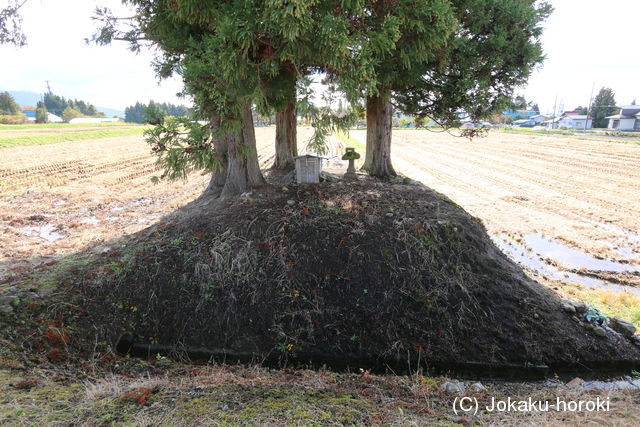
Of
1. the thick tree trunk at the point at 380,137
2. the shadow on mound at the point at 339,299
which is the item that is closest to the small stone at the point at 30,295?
the shadow on mound at the point at 339,299

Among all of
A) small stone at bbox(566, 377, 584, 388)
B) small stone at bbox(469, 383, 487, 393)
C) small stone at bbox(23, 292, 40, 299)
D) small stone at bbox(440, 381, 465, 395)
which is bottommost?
small stone at bbox(566, 377, 584, 388)

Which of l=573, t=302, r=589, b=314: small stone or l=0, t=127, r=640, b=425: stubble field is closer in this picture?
l=0, t=127, r=640, b=425: stubble field

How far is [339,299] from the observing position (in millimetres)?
5578

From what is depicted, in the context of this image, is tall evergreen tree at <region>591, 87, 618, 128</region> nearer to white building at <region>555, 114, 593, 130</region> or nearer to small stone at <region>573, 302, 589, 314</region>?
white building at <region>555, 114, 593, 130</region>

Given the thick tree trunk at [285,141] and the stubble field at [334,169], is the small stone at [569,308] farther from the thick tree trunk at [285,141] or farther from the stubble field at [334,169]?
the thick tree trunk at [285,141]

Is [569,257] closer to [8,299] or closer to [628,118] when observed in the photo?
[8,299]

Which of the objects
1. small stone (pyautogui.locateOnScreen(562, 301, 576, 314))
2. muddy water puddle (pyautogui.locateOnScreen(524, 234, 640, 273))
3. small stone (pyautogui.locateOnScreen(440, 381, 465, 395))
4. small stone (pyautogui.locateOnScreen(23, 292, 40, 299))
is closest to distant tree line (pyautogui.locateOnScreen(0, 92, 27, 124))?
small stone (pyautogui.locateOnScreen(23, 292, 40, 299))

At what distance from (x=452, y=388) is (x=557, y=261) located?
5.87 m

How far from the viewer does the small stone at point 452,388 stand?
4051 mm

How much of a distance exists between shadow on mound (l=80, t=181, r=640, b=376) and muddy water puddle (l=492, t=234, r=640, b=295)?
1640mm

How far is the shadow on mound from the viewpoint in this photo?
5.20 metres

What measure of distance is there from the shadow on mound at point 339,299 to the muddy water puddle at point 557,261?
1.64 metres

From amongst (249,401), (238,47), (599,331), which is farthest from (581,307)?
(238,47)

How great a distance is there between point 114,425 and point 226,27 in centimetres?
439
